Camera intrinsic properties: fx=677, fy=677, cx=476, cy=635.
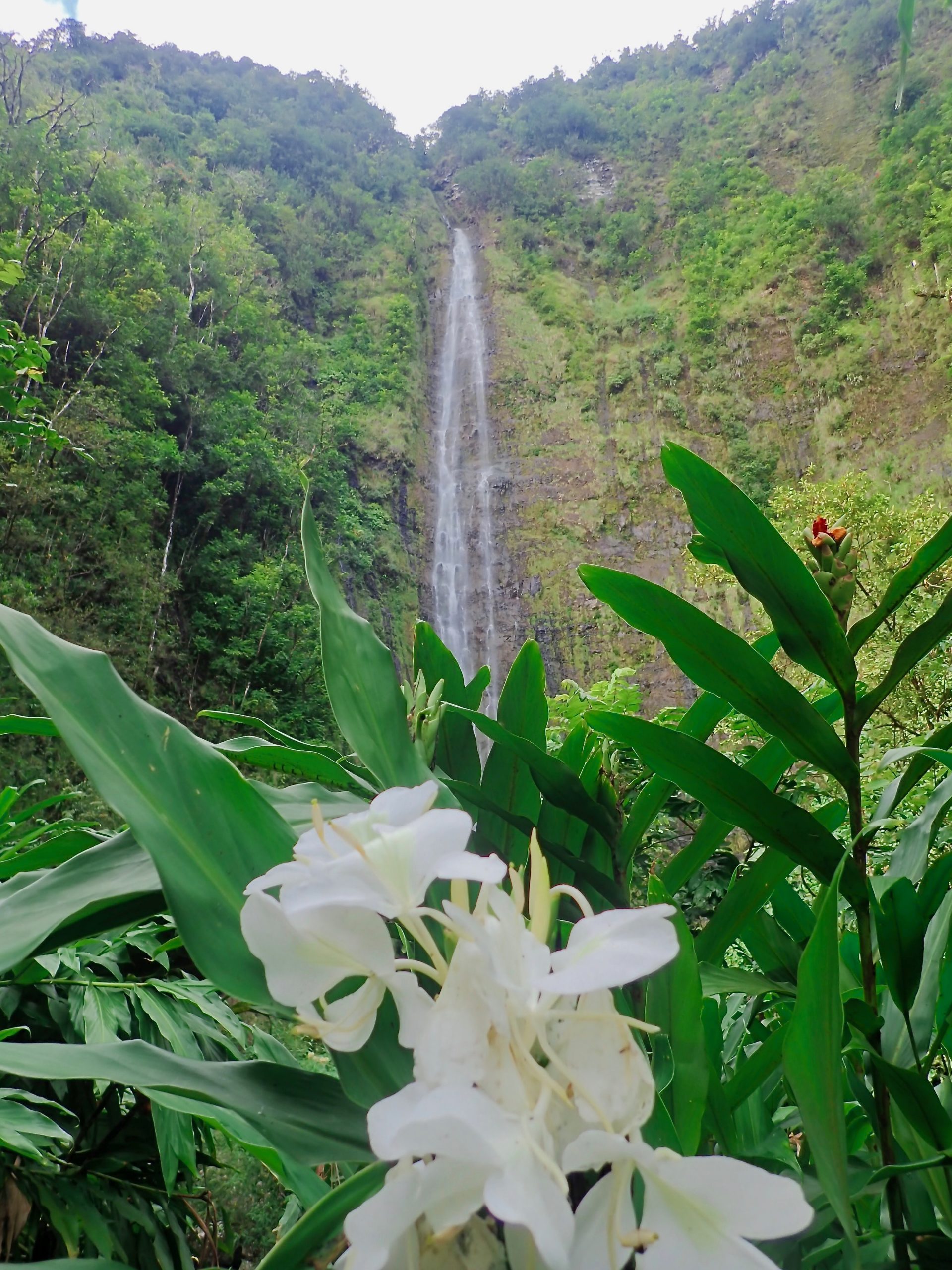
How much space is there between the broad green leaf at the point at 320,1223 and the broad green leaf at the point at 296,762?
0.44ft

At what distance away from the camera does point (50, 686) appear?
0.55 ft

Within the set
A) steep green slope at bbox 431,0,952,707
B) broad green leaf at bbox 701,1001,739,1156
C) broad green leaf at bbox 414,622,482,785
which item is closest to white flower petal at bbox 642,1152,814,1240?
broad green leaf at bbox 701,1001,739,1156

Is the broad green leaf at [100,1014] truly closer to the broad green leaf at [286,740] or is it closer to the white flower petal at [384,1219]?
the broad green leaf at [286,740]

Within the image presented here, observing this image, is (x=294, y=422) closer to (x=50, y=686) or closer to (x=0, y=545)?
(x=0, y=545)

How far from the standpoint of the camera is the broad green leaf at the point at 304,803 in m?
0.23

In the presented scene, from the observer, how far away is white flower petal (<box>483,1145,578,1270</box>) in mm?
95

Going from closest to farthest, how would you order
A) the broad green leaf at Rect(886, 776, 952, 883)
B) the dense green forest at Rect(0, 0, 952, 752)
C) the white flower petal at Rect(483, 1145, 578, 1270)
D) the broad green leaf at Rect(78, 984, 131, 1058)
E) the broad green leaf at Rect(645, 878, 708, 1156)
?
the white flower petal at Rect(483, 1145, 578, 1270)
the broad green leaf at Rect(645, 878, 708, 1156)
the broad green leaf at Rect(886, 776, 952, 883)
the broad green leaf at Rect(78, 984, 131, 1058)
the dense green forest at Rect(0, 0, 952, 752)

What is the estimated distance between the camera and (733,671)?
0.27 meters

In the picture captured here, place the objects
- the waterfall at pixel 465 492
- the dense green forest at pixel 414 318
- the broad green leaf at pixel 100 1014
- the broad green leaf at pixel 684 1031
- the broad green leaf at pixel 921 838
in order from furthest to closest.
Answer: the waterfall at pixel 465 492, the dense green forest at pixel 414 318, the broad green leaf at pixel 100 1014, the broad green leaf at pixel 921 838, the broad green leaf at pixel 684 1031

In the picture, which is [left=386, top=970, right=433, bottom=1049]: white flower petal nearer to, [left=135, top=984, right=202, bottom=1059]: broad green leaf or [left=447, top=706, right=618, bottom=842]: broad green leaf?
[left=447, top=706, right=618, bottom=842]: broad green leaf

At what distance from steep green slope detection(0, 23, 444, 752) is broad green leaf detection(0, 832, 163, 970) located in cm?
389

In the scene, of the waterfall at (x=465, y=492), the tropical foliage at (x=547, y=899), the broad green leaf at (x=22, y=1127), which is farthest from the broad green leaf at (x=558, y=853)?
the waterfall at (x=465, y=492)

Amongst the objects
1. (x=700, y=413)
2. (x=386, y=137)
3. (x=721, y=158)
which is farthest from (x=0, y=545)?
(x=386, y=137)

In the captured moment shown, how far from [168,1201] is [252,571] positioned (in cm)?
534
